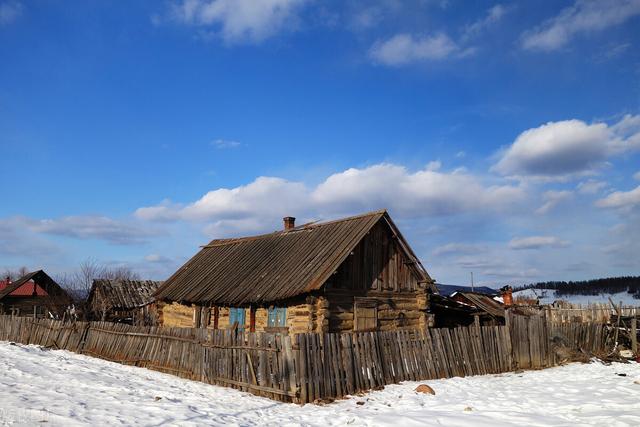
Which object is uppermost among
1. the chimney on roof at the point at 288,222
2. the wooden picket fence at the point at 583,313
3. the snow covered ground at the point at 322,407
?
the chimney on roof at the point at 288,222

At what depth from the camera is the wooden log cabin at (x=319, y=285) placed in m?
18.0

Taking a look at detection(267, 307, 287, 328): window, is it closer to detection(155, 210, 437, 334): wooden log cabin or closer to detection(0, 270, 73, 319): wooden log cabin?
detection(155, 210, 437, 334): wooden log cabin

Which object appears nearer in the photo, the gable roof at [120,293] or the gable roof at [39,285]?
the gable roof at [120,293]

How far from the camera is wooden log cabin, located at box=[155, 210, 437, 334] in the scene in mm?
17969

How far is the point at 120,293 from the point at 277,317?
25.7 meters

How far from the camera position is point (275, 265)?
21.0m

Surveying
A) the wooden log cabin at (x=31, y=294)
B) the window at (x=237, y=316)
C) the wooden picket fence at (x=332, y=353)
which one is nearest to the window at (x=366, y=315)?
the wooden picket fence at (x=332, y=353)

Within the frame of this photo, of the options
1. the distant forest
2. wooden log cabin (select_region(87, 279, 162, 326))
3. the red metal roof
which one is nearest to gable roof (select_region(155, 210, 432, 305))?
wooden log cabin (select_region(87, 279, 162, 326))

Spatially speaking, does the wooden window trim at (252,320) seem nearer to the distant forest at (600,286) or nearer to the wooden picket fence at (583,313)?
the wooden picket fence at (583,313)

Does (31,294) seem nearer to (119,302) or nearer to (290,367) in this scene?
(119,302)

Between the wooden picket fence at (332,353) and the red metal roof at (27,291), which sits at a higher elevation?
the red metal roof at (27,291)

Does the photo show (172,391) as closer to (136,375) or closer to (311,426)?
(136,375)

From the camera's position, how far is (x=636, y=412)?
374 inches

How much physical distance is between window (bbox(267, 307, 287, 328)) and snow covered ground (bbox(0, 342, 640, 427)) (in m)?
4.59
